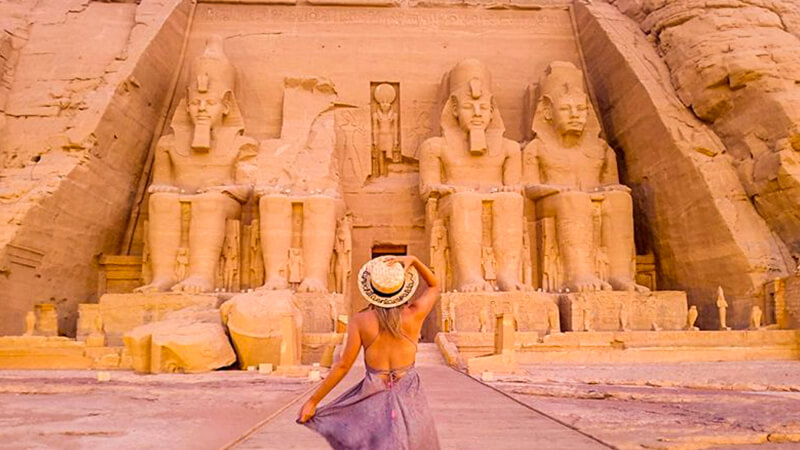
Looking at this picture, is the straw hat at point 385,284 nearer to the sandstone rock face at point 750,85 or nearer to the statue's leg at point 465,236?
the statue's leg at point 465,236

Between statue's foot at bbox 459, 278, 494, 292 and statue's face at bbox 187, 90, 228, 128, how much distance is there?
14.7ft

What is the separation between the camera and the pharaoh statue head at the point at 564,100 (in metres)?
12.3

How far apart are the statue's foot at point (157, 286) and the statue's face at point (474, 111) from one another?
493 centimetres

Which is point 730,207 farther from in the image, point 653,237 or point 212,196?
point 212,196

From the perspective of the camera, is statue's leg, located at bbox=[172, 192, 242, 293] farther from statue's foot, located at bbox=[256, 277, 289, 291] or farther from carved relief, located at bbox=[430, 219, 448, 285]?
carved relief, located at bbox=[430, 219, 448, 285]

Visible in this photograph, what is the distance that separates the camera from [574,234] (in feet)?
38.5

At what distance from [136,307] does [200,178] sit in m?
2.49

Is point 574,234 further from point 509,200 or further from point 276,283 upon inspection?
point 276,283

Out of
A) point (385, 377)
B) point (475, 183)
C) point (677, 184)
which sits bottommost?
point (385, 377)

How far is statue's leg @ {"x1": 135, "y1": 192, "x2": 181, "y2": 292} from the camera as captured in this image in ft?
37.6

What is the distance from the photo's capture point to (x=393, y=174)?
44.5ft

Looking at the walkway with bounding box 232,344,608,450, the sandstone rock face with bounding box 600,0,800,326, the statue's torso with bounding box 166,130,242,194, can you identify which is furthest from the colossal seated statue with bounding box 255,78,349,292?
the walkway with bounding box 232,344,608,450

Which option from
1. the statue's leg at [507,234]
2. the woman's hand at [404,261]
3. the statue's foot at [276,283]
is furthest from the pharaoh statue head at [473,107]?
the woman's hand at [404,261]

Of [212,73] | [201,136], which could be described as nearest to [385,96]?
[212,73]
